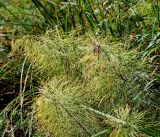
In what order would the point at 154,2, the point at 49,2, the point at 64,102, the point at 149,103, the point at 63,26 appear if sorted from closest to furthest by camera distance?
the point at 64,102
the point at 149,103
the point at 154,2
the point at 63,26
the point at 49,2

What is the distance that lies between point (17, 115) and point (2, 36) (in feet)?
3.58

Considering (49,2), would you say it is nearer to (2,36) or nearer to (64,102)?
(2,36)

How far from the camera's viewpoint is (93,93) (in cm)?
252

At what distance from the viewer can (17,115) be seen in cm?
305


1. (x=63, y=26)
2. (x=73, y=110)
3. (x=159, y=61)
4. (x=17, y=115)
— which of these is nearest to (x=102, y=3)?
(x=63, y=26)

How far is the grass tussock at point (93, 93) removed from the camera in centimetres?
233

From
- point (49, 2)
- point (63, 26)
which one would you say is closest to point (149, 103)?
point (63, 26)

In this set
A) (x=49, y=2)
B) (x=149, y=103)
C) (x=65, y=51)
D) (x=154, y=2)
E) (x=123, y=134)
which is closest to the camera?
(x=123, y=134)

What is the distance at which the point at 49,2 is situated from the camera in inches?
149

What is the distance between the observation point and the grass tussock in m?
2.33

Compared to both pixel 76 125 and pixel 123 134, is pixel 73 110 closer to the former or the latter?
pixel 76 125

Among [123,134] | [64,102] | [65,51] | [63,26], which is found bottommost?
[123,134]

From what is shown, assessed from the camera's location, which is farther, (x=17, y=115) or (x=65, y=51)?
(x=17, y=115)

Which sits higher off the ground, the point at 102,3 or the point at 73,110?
the point at 102,3
